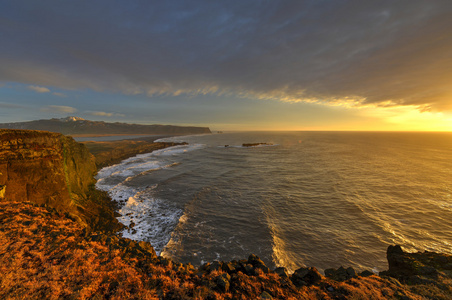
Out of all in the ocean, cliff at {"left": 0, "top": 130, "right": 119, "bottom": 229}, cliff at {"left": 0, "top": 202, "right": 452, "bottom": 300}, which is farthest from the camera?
the ocean

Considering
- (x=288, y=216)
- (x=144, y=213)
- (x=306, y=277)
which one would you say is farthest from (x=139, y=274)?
(x=288, y=216)

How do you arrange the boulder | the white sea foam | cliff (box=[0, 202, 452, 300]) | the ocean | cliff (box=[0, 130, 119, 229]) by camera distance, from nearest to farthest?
cliff (box=[0, 202, 452, 300]), the boulder, cliff (box=[0, 130, 119, 229]), the ocean, the white sea foam

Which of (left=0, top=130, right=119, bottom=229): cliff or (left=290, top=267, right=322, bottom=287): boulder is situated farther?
(left=0, top=130, right=119, bottom=229): cliff

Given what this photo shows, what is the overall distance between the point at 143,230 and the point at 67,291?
10438 mm

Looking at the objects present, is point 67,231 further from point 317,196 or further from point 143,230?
A: point 317,196

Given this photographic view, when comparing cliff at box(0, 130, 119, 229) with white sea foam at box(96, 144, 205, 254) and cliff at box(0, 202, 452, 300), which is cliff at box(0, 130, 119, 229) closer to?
white sea foam at box(96, 144, 205, 254)

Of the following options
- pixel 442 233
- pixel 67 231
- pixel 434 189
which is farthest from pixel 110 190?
pixel 434 189

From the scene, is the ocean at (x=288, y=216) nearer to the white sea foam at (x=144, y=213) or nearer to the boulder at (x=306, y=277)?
the white sea foam at (x=144, y=213)

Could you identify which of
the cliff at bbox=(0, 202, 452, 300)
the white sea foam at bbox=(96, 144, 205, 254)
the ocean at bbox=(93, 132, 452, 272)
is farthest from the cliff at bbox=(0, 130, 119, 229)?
the cliff at bbox=(0, 202, 452, 300)

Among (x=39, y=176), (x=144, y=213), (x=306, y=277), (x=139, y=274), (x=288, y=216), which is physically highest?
(x=39, y=176)

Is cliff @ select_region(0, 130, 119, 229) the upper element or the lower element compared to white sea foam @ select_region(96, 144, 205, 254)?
upper

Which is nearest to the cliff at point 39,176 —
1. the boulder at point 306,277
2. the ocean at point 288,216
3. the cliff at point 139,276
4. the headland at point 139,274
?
the headland at point 139,274

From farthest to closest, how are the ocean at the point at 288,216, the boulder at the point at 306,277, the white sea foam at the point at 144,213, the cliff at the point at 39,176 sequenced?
the white sea foam at the point at 144,213
the ocean at the point at 288,216
the cliff at the point at 39,176
the boulder at the point at 306,277

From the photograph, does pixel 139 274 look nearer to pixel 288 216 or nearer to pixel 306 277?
pixel 306 277
